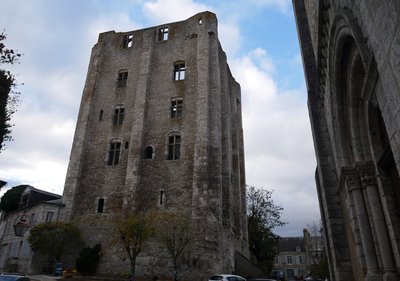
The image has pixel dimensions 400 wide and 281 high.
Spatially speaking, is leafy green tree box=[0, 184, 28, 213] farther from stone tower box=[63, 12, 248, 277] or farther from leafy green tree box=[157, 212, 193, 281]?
leafy green tree box=[157, 212, 193, 281]

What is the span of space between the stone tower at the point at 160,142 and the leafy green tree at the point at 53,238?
155 centimetres

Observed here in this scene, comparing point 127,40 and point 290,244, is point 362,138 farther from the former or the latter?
point 290,244

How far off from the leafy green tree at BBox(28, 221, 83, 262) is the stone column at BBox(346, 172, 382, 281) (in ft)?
62.1

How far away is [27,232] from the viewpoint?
22.7 metres

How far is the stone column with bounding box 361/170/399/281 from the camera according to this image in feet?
19.1

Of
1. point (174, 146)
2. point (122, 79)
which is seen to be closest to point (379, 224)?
point (174, 146)

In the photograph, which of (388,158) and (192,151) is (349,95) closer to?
(388,158)

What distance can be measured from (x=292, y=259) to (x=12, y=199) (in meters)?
50.1

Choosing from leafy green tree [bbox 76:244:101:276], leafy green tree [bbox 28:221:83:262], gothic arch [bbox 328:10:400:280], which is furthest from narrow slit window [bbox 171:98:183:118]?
gothic arch [bbox 328:10:400:280]

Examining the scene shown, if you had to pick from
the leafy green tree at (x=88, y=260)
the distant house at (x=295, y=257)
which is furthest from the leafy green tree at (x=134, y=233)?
the distant house at (x=295, y=257)

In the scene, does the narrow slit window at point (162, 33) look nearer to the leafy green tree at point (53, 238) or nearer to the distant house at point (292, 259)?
the leafy green tree at point (53, 238)

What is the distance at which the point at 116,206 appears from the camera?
22812mm

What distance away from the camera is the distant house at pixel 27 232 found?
70.8ft

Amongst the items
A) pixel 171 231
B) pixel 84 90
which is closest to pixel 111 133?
pixel 84 90
